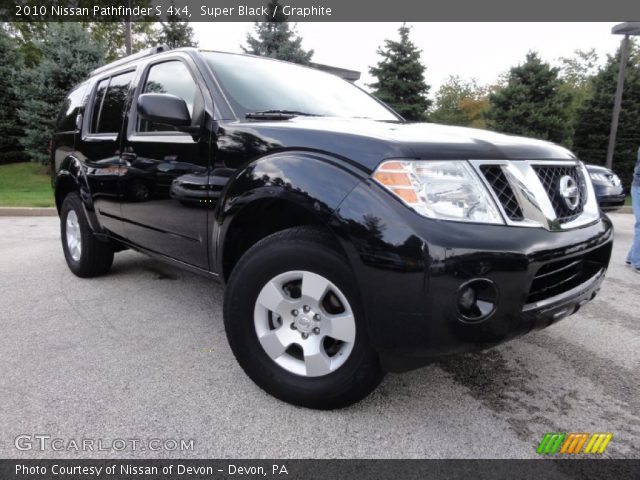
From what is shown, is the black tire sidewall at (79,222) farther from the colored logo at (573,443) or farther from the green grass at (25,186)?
the green grass at (25,186)

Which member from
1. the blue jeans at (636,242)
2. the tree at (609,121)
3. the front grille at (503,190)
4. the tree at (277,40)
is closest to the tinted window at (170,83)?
the front grille at (503,190)

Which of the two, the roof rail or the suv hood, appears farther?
the roof rail

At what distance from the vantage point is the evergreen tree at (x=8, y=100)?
15.5 metres

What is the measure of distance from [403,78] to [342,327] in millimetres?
19550

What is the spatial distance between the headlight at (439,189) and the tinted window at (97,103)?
3.02m

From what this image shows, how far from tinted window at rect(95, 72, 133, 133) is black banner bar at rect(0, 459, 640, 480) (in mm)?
2424

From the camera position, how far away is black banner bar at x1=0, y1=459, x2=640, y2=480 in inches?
66.6

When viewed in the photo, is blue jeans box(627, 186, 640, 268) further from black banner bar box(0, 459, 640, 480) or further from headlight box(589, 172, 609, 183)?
black banner bar box(0, 459, 640, 480)

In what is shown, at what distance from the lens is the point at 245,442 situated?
1.88 m

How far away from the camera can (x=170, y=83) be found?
2998 millimetres

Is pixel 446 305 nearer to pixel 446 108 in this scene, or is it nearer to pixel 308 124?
pixel 308 124

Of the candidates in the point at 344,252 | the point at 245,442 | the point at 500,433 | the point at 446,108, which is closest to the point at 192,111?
the point at 344,252

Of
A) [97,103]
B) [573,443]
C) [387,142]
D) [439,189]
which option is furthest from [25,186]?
[573,443]

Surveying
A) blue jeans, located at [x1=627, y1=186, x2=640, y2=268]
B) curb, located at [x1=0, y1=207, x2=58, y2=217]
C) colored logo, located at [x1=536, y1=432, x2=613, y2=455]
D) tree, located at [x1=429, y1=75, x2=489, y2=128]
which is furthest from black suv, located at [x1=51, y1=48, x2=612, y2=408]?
tree, located at [x1=429, y1=75, x2=489, y2=128]
